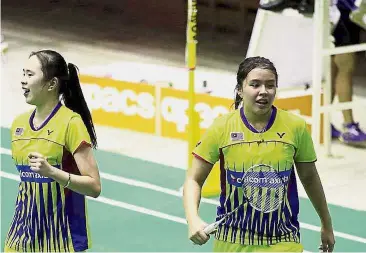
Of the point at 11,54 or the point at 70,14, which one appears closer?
the point at 11,54

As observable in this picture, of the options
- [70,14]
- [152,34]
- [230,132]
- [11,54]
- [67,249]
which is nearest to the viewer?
[230,132]

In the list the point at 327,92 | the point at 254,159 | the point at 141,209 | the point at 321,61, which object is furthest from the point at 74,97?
the point at 327,92

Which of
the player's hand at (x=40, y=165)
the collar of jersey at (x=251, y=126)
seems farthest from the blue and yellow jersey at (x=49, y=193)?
the collar of jersey at (x=251, y=126)

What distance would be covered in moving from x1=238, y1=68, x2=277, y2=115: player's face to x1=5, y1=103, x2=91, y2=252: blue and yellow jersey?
817 millimetres

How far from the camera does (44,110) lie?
4.94m

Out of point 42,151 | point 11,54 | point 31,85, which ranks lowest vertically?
point 42,151

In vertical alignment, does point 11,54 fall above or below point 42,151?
above

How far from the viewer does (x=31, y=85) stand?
490 centimetres

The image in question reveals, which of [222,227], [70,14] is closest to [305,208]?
[222,227]

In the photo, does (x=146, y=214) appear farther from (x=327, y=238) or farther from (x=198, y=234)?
(x=198, y=234)

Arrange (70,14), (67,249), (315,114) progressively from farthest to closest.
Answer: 1. (70,14)
2. (315,114)
3. (67,249)

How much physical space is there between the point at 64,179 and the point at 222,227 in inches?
29.9

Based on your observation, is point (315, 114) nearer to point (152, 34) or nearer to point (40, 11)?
point (152, 34)

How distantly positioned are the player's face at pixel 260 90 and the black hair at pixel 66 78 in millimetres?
903
